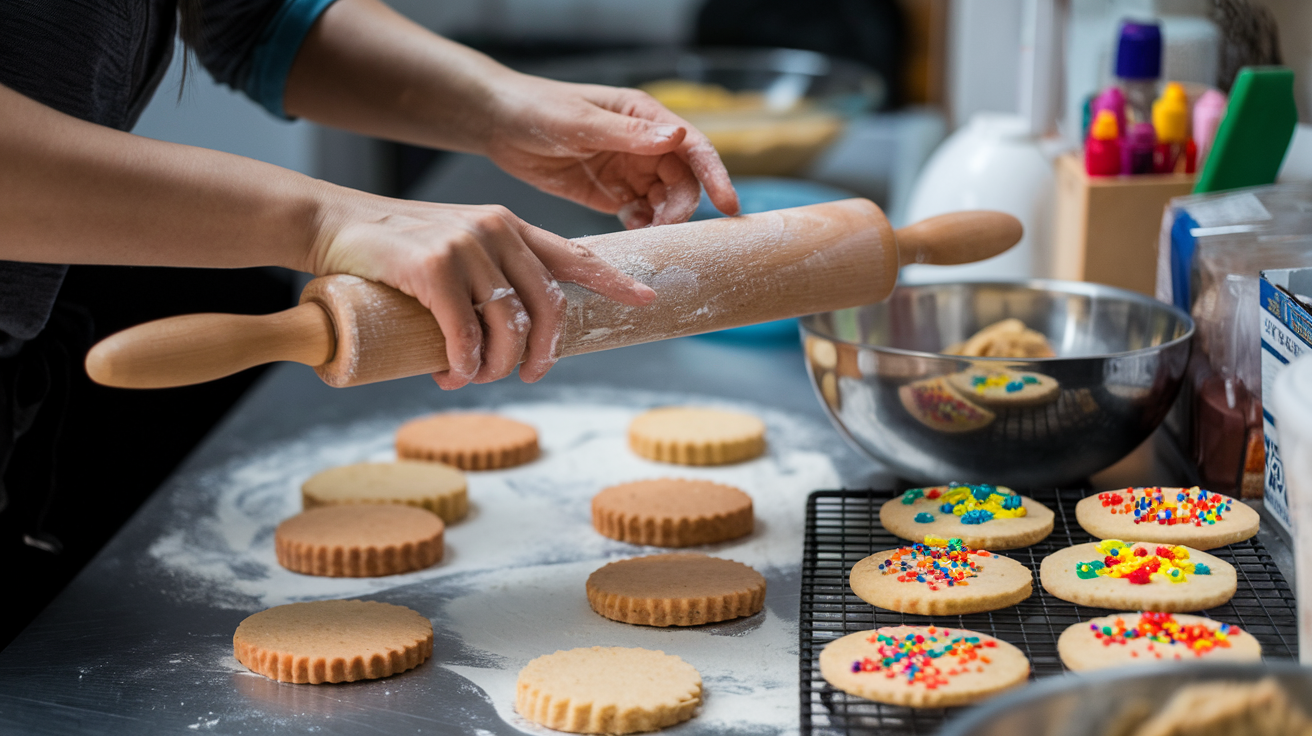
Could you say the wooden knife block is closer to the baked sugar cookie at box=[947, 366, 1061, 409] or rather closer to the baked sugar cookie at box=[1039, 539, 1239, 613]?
the baked sugar cookie at box=[947, 366, 1061, 409]

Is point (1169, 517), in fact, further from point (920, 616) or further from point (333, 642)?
point (333, 642)

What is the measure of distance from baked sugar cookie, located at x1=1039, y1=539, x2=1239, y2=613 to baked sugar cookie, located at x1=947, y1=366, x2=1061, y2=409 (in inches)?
6.7

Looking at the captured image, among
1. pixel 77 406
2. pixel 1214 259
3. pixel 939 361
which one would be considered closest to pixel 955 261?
pixel 939 361

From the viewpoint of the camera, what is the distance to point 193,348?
81cm

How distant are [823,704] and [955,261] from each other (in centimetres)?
54

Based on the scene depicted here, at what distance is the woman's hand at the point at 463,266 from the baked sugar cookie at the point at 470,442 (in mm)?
520

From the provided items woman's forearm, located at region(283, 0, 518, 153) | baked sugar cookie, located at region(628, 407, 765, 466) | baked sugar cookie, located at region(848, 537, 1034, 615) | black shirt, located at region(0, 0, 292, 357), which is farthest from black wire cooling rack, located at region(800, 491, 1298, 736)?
black shirt, located at region(0, 0, 292, 357)

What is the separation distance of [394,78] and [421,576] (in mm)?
589

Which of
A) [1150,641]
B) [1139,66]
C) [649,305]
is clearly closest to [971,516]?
[1150,641]

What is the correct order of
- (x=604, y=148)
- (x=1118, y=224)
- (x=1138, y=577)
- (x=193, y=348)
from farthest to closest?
(x=1118, y=224), (x=604, y=148), (x=1138, y=577), (x=193, y=348)

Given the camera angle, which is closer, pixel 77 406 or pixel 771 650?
pixel 771 650

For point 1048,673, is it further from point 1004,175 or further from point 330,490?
point 1004,175

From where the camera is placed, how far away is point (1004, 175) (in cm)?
169

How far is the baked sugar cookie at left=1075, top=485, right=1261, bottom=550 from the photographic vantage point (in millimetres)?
1022
